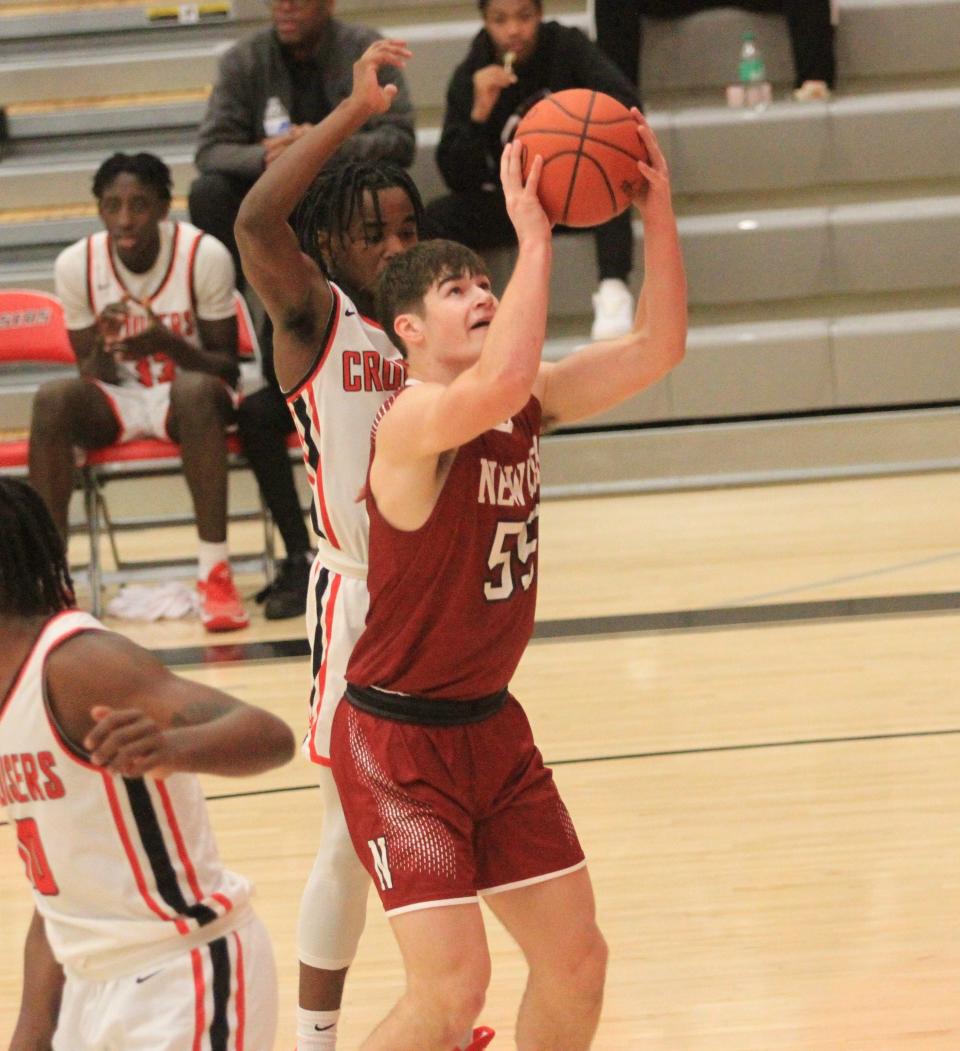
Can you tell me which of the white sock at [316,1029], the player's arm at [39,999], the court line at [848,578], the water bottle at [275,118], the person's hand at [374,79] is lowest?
the court line at [848,578]

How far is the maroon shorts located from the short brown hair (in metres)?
0.66

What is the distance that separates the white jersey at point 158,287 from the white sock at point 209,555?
791mm

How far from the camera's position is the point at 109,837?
210cm

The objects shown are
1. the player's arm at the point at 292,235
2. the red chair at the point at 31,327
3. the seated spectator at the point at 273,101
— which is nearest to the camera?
the player's arm at the point at 292,235

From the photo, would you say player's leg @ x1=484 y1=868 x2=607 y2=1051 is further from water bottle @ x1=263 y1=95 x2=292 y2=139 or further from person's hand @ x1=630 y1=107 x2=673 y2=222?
water bottle @ x1=263 y1=95 x2=292 y2=139

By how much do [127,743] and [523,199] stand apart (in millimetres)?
1163

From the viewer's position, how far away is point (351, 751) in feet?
8.64

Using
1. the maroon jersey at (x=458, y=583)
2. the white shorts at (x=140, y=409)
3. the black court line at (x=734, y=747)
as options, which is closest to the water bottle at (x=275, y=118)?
the white shorts at (x=140, y=409)

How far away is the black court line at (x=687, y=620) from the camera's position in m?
5.80

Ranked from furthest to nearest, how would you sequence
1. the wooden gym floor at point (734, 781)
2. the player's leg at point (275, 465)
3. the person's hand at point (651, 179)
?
the player's leg at point (275, 465)
the wooden gym floor at point (734, 781)
the person's hand at point (651, 179)

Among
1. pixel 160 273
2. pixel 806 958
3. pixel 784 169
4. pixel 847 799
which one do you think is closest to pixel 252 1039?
pixel 806 958

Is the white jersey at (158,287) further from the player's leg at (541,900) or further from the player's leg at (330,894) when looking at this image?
the player's leg at (541,900)

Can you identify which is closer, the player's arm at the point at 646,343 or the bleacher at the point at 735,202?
the player's arm at the point at 646,343

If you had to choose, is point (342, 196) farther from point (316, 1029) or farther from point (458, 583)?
point (316, 1029)
